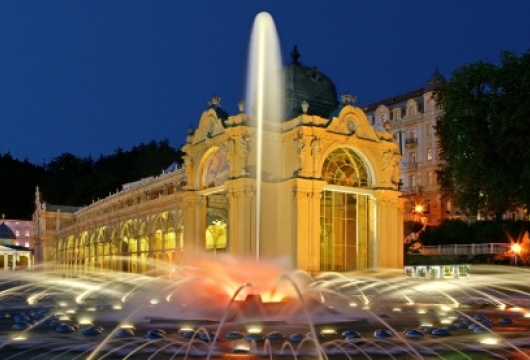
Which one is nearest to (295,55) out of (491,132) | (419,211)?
(491,132)

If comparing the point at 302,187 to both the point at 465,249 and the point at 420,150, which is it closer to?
the point at 465,249

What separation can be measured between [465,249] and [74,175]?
108 m

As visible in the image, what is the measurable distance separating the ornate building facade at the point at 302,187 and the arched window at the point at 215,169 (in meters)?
0.07

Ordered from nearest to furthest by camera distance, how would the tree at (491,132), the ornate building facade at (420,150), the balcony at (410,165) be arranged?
1. the tree at (491,132)
2. the ornate building facade at (420,150)
3. the balcony at (410,165)

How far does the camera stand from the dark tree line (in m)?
129

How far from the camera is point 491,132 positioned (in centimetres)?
4406

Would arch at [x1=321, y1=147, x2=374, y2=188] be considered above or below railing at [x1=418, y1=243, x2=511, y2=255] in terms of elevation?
above

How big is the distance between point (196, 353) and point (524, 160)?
3421cm

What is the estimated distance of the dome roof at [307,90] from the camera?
41562mm

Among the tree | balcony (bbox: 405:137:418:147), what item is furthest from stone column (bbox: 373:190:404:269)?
balcony (bbox: 405:137:418:147)

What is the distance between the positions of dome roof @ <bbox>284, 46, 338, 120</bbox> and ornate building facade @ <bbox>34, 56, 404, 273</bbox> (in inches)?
2.8

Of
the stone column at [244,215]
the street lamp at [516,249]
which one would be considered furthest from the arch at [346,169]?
the street lamp at [516,249]

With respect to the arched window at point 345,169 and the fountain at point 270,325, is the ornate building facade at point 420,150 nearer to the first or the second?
the arched window at point 345,169

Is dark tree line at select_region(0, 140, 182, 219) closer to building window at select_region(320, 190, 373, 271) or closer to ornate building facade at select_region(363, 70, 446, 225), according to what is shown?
ornate building facade at select_region(363, 70, 446, 225)
